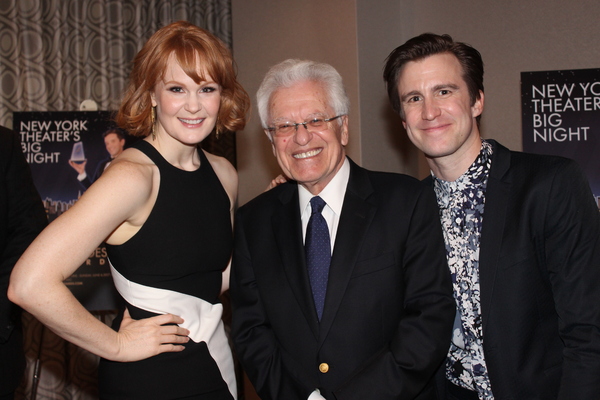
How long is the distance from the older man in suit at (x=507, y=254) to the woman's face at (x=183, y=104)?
77 cm

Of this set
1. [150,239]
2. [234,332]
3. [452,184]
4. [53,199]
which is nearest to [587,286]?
[452,184]

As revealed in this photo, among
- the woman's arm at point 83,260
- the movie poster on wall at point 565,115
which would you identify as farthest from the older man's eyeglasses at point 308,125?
the movie poster on wall at point 565,115

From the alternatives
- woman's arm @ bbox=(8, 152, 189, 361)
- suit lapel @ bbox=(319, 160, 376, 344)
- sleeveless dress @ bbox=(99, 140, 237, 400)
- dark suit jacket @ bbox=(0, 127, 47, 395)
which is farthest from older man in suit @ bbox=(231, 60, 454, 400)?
dark suit jacket @ bbox=(0, 127, 47, 395)

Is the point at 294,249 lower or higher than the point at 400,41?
lower

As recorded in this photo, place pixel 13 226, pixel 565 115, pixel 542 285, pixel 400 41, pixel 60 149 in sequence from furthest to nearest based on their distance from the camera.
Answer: pixel 400 41
pixel 60 149
pixel 565 115
pixel 13 226
pixel 542 285

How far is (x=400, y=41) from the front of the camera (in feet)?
13.6

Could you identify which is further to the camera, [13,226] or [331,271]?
[13,226]

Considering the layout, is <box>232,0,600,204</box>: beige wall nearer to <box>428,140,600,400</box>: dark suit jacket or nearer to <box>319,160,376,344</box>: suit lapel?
<box>319,160,376,344</box>: suit lapel

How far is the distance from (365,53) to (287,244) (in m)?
2.10

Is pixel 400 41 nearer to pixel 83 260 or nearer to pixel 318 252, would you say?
pixel 318 252

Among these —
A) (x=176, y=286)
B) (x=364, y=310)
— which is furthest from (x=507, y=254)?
(x=176, y=286)

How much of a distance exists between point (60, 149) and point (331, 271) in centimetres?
276

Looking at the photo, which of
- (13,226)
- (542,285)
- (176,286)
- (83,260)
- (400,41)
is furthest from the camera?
(400,41)

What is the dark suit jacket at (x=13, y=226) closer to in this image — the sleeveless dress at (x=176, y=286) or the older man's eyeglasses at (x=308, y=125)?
the sleeveless dress at (x=176, y=286)
